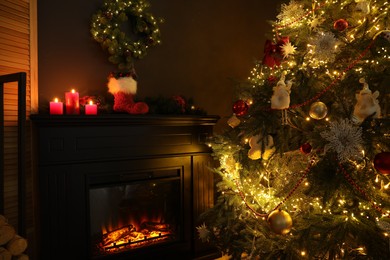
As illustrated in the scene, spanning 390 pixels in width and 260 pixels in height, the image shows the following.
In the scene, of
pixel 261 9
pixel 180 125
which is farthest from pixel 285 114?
pixel 261 9

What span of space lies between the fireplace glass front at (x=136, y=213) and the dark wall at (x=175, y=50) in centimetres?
70

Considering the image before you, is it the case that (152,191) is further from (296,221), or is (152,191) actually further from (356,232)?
(356,232)

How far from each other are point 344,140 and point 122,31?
1.79 m

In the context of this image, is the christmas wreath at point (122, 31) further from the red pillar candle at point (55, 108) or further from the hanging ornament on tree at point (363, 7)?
the hanging ornament on tree at point (363, 7)

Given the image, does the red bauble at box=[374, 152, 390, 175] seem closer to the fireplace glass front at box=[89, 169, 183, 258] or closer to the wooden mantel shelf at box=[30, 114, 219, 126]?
the wooden mantel shelf at box=[30, 114, 219, 126]

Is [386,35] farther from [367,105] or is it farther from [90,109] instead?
[90,109]

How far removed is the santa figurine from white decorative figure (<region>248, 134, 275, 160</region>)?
0.83m

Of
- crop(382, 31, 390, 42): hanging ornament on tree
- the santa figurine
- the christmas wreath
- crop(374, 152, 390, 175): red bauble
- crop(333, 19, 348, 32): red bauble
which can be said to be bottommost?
crop(374, 152, 390, 175): red bauble

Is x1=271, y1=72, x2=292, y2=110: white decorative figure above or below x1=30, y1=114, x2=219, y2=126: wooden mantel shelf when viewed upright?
above

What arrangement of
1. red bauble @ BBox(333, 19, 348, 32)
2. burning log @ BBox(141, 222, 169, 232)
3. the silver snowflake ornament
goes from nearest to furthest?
A: the silver snowflake ornament < red bauble @ BBox(333, 19, 348, 32) < burning log @ BBox(141, 222, 169, 232)

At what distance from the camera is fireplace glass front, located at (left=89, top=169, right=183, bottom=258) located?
2.13 meters

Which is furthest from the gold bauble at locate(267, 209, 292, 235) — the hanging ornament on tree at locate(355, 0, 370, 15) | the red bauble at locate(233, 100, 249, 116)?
the hanging ornament on tree at locate(355, 0, 370, 15)

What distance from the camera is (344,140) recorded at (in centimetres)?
134

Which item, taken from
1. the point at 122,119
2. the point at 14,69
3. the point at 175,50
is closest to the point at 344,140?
the point at 122,119
